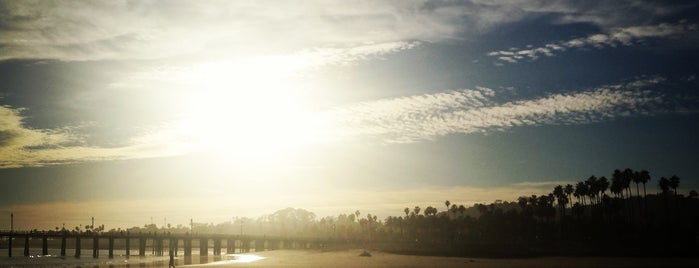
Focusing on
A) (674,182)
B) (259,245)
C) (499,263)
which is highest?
(674,182)

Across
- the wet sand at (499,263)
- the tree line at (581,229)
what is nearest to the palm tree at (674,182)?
the tree line at (581,229)

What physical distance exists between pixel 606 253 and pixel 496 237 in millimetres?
45440

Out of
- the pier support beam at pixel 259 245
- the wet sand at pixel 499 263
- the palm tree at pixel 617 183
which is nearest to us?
the wet sand at pixel 499 263

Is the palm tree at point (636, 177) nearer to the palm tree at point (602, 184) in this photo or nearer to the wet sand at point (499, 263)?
the palm tree at point (602, 184)

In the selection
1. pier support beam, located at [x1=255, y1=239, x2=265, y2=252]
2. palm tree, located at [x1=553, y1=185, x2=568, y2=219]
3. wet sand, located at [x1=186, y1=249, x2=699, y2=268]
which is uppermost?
palm tree, located at [x1=553, y1=185, x2=568, y2=219]

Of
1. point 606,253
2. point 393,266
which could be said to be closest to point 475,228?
point 606,253

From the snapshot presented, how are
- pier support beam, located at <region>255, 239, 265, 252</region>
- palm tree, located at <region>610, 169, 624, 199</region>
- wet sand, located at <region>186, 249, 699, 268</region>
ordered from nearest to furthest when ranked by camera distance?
wet sand, located at <region>186, 249, 699, 268</region>
palm tree, located at <region>610, 169, 624, 199</region>
pier support beam, located at <region>255, 239, 265, 252</region>

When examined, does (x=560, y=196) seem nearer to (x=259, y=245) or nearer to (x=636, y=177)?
(x=636, y=177)

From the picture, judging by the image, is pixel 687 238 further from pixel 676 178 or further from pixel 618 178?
pixel 676 178

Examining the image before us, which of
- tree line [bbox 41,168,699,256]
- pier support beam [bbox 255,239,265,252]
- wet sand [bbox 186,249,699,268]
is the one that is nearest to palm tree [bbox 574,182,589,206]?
tree line [bbox 41,168,699,256]

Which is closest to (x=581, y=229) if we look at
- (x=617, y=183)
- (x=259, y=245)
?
(x=617, y=183)

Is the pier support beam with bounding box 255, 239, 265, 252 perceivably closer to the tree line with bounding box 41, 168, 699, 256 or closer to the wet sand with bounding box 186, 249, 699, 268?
the tree line with bounding box 41, 168, 699, 256

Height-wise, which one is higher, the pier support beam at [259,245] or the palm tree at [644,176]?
the palm tree at [644,176]

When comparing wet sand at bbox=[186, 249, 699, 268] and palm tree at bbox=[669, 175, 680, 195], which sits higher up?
palm tree at bbox=[669, 175, 680, 195]
